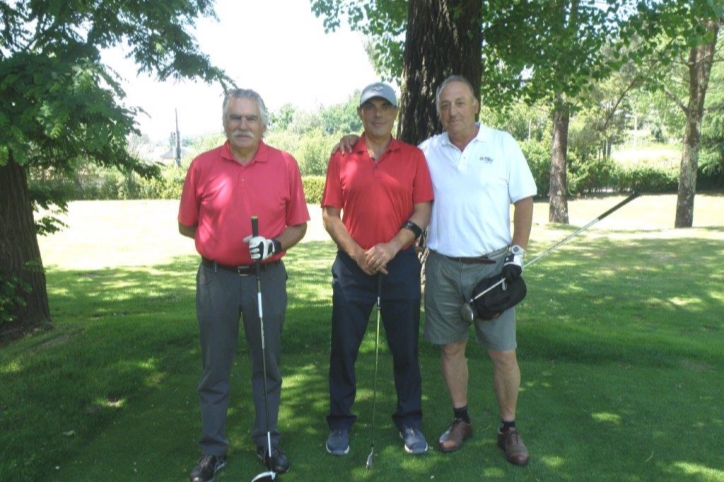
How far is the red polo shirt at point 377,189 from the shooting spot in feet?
12.0

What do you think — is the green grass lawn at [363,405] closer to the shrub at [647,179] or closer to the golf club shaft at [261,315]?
the golf club shaft at [261,315]

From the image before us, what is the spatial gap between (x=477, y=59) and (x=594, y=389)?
3228 mm

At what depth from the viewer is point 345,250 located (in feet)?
12.1

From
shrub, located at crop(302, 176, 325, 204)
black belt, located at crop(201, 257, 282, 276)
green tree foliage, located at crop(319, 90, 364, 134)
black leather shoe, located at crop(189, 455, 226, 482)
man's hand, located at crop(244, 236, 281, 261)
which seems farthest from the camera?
green tree foliage, located at crop(319, 90, 364, 134)

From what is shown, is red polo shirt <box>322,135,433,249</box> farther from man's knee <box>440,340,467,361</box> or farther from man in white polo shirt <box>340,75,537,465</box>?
man's knee <box>440,340,467,361</box>

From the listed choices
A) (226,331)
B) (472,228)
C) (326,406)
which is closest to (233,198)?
(226,331)

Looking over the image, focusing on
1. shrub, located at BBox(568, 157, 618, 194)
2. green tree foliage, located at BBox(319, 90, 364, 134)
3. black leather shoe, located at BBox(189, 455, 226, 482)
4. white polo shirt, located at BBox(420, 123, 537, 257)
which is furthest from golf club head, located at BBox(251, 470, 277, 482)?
green tree foliage, located at BBox(319, 90, 364, 134)

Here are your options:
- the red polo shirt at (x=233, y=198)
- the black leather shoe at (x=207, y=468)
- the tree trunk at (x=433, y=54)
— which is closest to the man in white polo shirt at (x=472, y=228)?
the red polo shirt at (x=233, y=198)

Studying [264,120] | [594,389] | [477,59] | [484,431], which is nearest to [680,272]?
[477,59]

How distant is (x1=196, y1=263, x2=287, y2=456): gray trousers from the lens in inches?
138

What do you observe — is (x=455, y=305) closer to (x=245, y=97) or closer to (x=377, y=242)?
(x=377, y=242)

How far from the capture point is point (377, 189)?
363 cm

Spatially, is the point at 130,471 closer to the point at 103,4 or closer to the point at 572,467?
the point at 572,467

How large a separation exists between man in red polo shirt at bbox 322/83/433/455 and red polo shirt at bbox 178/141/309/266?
314mm
